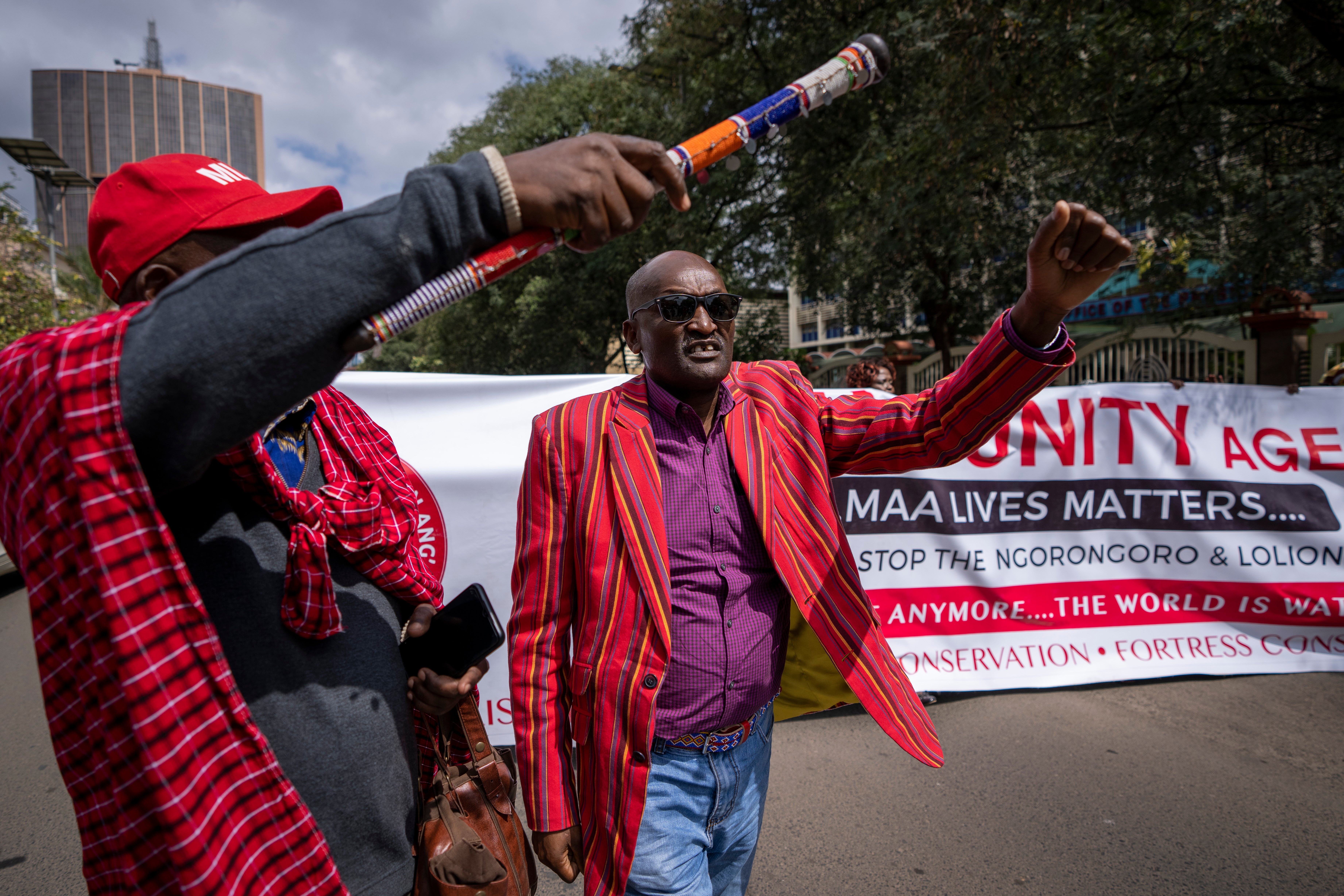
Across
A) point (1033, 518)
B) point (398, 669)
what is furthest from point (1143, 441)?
point (398, 669)

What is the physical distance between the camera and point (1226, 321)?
10484mm

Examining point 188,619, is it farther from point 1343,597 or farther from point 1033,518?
point 1343,597

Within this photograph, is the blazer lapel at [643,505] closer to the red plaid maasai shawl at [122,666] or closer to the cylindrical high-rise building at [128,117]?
the red plaid maasai shawl at [122,666]

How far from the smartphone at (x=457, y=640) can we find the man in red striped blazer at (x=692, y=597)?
1.13 ft

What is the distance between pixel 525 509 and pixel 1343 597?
17.3 ft

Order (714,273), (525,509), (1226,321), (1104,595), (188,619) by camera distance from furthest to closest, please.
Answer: (1226,321)
(1104,595)
(714,273)
(525,509)
(188,619)

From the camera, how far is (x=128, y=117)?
132 metres

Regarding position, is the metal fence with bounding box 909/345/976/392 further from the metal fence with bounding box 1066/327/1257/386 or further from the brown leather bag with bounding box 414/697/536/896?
the brown leather bag with bounding box 414/697/536/896

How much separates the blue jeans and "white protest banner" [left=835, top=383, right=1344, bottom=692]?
275 cm

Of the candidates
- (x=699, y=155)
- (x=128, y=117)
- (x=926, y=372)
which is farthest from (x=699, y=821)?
(x=128, y=117)

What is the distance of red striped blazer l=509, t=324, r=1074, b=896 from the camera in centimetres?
162

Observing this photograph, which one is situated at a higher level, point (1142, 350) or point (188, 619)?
point (1142, 350)

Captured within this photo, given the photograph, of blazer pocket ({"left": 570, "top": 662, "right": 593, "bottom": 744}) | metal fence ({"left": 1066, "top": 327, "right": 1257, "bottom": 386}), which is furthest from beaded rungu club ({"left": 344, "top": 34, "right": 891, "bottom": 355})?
metal fence ({"left": 1066, "top": 327, "right": 1257, "bottom": 386})

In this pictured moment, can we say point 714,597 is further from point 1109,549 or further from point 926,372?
point 926,372
